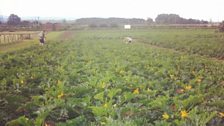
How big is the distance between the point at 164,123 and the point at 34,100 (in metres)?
3.36

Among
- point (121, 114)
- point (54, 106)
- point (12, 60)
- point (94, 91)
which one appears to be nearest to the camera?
point (121, 114)

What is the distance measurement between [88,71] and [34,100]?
4.71 meters

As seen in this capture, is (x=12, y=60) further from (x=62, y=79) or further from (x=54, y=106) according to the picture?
(x=54, y=106)

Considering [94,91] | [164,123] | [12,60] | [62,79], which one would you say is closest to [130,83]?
[94,91]

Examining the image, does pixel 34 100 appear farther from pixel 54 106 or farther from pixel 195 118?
pixel 195 118

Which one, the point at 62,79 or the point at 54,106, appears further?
the point at 62,79

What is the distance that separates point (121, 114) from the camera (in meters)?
7.33

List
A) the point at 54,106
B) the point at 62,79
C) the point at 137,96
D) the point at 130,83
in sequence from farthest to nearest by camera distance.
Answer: the point at 62,79 → the point at 130,83 → the point at 137,96 → the point at 54,106

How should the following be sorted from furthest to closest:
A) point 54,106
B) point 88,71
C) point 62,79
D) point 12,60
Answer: point 12,60 < point 88,71 < point 62,79 < point 54,106

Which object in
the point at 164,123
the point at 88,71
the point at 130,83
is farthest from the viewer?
the point at 88,71

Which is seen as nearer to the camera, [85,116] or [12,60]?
[85,116]

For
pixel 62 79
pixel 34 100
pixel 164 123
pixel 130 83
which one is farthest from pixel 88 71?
pixel 164 123

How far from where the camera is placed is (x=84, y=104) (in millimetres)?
8094

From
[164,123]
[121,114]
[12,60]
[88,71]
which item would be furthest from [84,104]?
[12,60]
